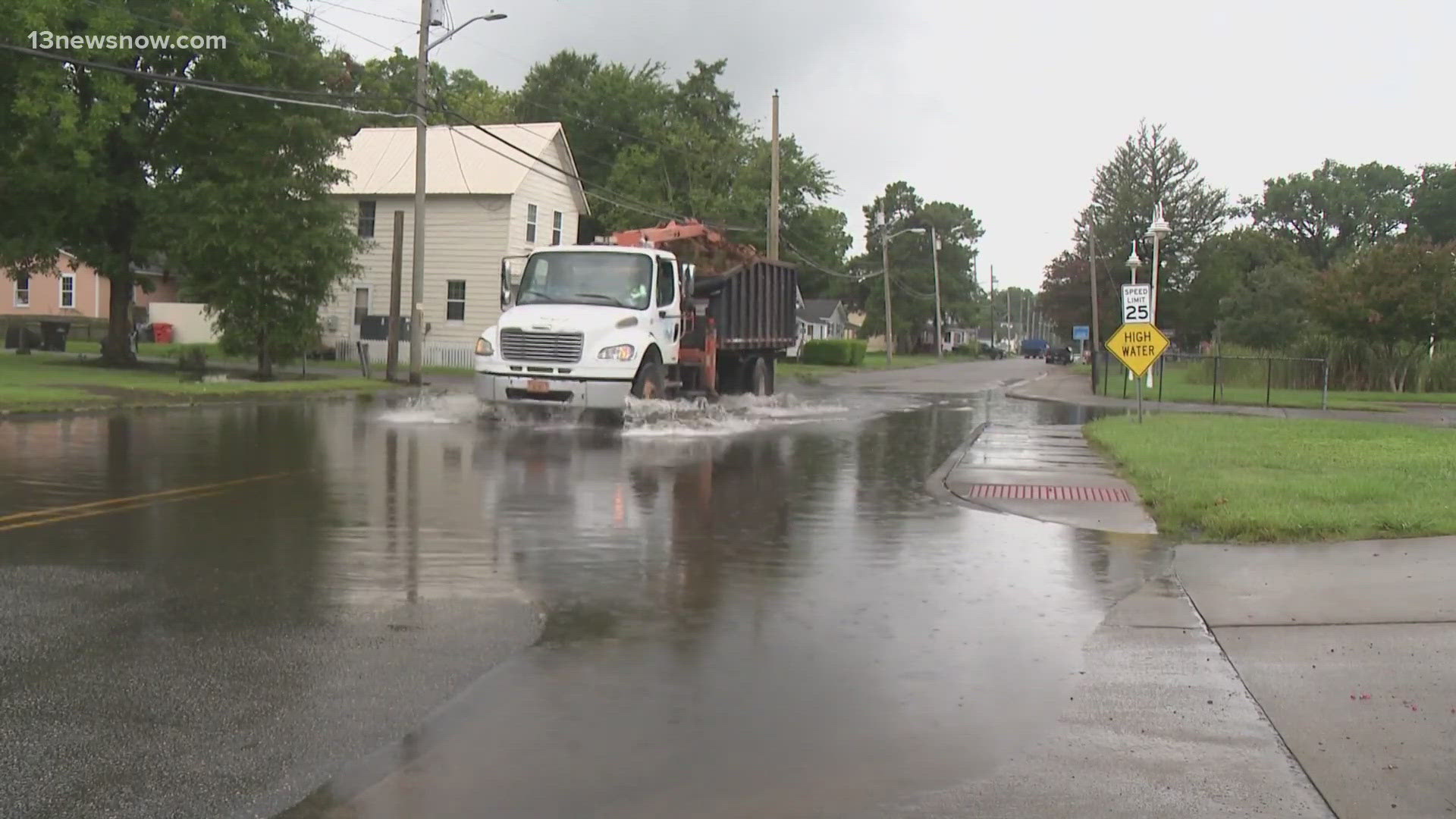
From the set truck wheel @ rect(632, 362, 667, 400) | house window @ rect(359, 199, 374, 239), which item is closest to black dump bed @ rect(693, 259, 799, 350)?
truck wheel @ rect(632, 362, 667, 400)

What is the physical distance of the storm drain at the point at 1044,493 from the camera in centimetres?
1237

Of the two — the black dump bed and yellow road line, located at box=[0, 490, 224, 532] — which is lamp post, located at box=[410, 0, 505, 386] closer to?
the black dump bed

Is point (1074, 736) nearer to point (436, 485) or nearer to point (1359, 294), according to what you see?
point (436, 485)

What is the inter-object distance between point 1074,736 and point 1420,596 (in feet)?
11.5

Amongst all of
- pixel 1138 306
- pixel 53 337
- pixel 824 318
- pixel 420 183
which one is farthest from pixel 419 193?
pixel 824 318

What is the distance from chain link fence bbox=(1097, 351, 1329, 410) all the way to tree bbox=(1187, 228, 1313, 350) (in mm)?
14062

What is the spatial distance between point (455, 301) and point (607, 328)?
24.4 m

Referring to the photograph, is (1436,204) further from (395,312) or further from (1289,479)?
(1289,479)

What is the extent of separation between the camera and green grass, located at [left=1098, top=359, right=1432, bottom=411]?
31.5 metres

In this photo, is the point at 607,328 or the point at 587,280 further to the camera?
the point at 587,280

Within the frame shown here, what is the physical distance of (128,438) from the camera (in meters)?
15.8

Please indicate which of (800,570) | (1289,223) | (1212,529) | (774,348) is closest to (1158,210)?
(774,348)

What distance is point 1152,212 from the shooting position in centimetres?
7556

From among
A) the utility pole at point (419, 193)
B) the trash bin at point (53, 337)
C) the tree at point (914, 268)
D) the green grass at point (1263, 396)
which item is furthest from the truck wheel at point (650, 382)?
the tree at point (914, 268)
